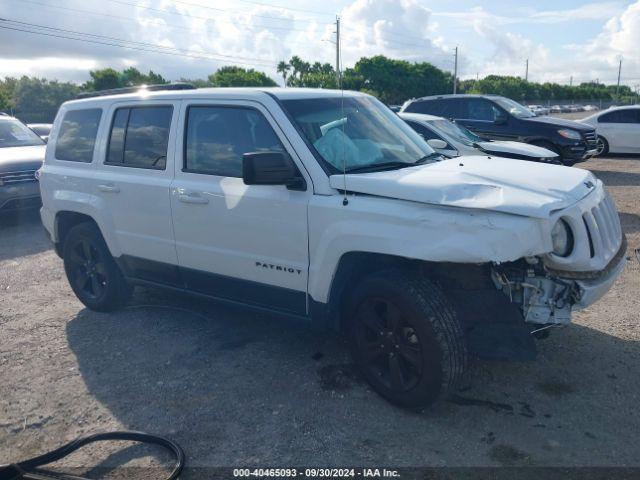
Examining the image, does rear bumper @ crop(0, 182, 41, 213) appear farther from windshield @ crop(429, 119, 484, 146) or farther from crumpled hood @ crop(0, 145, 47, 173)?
windshield @ crop(429, 119, 484, 146)

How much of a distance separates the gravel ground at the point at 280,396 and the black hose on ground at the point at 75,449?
0.07 meters

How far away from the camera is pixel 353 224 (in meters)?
3.65

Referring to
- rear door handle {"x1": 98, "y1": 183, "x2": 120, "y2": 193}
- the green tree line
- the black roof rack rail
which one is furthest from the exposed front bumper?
the green tree line

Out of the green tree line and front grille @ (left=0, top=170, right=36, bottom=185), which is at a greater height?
the green tree line

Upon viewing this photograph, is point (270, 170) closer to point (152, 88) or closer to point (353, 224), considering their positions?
point (353, 224)

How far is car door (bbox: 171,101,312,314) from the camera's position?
403cm

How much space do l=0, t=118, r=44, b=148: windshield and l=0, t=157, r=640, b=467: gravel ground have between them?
6068mm

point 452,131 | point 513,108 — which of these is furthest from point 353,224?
point 513,108

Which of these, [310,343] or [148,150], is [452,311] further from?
[148,150]

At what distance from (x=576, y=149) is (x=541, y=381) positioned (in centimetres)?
993

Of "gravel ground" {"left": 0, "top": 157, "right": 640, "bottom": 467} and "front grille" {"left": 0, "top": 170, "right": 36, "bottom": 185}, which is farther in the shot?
"front grille" {"left": 0, "top": 170, "right": 36, "bottom": 185}

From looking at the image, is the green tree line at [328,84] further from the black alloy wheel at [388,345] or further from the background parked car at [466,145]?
the black alloy wheel at [388,345]

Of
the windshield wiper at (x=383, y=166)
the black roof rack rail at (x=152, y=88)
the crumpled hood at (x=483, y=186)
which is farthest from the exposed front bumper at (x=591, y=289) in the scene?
the black roof rack rail at (x=152, y=88)

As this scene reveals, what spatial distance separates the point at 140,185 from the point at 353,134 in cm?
179
